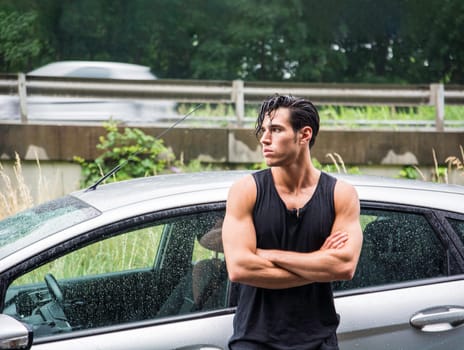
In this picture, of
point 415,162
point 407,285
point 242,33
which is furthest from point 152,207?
point 242,33

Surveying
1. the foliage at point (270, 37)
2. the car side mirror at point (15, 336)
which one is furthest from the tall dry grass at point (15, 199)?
the foliage at point (270, 37)

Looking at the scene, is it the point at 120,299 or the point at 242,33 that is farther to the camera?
the point at 242,33

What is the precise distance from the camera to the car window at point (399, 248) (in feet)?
9.96

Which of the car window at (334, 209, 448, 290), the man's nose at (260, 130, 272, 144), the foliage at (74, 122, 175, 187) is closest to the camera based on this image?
the man's nose at (260, 130, 272, 144)

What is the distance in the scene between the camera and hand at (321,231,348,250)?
2.42m

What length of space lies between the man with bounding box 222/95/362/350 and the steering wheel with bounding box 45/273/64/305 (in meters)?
0.75

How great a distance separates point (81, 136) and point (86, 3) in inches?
433

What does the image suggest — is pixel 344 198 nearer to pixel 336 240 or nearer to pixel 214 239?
pixel 336 240

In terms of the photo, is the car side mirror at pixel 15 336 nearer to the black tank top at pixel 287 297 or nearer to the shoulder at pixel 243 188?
the black tank top at pixel 287 297

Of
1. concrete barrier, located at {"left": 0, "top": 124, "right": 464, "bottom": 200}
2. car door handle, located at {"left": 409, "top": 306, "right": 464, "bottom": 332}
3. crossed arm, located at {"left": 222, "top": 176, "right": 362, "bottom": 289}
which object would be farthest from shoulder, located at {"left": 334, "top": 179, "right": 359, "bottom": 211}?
concrete barrier, located at {"left": 0, "top": 124, "right": 464, "bottom": 200}

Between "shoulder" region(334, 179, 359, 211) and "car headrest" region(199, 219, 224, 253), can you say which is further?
"car headrest" region(199, 219, 224, 253)

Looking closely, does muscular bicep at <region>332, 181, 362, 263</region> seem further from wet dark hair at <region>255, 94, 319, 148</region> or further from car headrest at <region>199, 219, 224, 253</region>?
car headrest at <region>199, 219, 224, 253</region>

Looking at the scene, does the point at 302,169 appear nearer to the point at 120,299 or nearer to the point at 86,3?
the point at 120,299

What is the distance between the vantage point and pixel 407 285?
9.85ft
